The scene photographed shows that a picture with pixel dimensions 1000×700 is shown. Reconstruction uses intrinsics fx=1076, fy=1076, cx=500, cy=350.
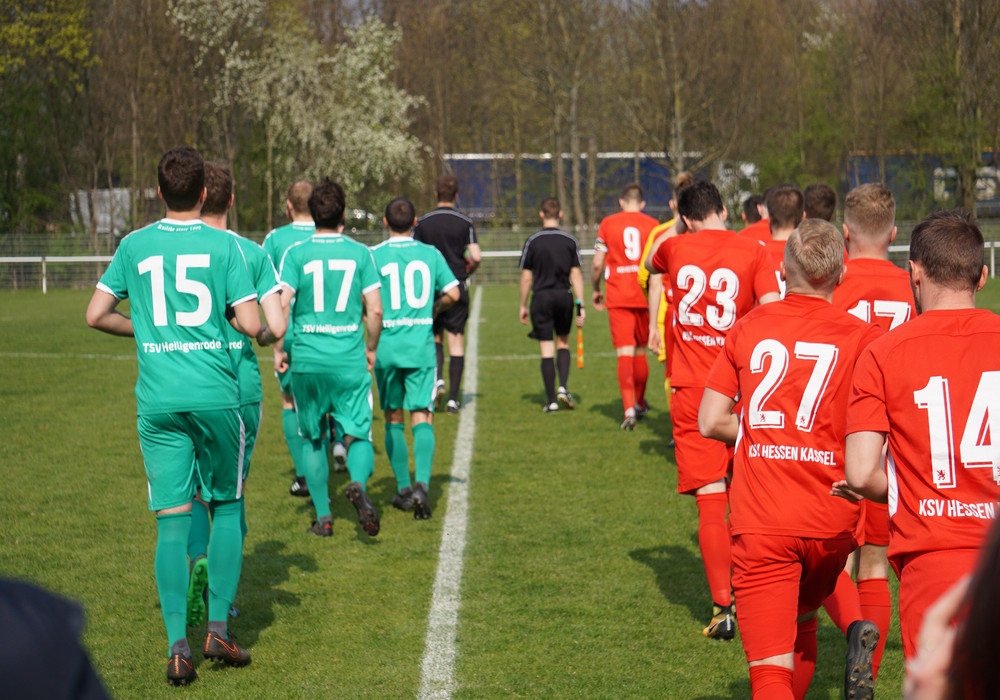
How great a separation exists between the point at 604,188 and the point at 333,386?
41301mm

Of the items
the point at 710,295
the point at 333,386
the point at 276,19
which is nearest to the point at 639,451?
the point at 333,386

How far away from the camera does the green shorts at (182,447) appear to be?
16.0 feet

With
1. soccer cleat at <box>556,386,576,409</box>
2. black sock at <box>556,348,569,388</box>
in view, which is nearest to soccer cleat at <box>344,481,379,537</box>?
soccer cleat at <box>556,386,576,409</box>

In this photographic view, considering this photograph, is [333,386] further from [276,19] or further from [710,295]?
[276,19]

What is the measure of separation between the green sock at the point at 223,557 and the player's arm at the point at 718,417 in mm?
2393

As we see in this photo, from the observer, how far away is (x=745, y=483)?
12.8ft

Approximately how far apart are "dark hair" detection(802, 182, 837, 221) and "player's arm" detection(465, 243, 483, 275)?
455 centimetres

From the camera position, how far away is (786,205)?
22.4ft

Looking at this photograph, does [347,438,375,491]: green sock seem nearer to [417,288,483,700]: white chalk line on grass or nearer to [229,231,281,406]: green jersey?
[417,288,483,700]: white chalk line on grass

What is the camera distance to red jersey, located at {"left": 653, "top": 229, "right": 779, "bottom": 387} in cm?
553

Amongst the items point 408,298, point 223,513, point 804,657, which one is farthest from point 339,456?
point 804,657

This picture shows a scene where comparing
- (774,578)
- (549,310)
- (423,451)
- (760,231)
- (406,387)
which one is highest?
(760,231)

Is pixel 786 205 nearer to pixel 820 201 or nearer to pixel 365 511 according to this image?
pixel 820 201

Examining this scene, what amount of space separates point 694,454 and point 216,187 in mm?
2950
